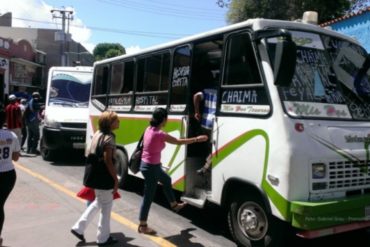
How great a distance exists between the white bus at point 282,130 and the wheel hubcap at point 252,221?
0.04 feet

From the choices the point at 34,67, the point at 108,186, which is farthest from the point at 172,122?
the point at 34,67

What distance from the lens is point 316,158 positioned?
4.81 meters

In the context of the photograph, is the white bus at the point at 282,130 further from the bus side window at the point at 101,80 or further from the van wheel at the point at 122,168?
the bus side window at the point at 101,80

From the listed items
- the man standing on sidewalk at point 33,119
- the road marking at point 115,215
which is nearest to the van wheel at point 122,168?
the road marking at point 115,215

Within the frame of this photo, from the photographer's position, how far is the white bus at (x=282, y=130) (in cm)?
478

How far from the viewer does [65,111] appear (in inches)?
500

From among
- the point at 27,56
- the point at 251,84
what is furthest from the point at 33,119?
the point at 27,56

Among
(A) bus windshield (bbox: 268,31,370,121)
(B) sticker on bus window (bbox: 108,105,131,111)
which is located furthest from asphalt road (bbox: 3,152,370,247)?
(A) bus windshield (bbox: 268,31,370,121)

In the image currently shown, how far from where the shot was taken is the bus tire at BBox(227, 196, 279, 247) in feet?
16.9

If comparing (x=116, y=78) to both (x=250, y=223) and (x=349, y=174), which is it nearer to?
(x=250, y=223)

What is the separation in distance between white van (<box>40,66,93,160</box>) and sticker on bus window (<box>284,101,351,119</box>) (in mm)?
8167

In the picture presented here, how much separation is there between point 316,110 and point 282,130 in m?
0.54

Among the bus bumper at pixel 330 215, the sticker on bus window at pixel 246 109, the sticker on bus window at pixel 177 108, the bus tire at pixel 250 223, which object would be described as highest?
the sticker on bus window at pixel 246 109

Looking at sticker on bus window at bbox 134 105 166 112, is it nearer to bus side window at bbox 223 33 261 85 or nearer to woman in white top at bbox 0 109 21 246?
bus side window at bbox 223 33 261 85
